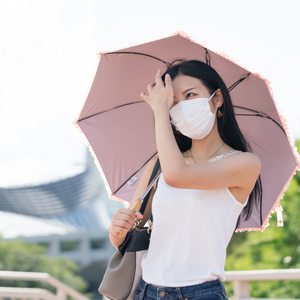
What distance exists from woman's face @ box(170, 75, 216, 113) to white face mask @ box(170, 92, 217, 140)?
1.1 inches

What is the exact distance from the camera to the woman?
147 cm

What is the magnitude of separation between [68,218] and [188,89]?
35.0m

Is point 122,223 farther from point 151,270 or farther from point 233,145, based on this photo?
point 233,145

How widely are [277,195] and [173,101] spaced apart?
987mm

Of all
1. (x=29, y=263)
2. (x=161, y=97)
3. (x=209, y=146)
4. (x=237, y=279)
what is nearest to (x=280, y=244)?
(x=237, y=279)

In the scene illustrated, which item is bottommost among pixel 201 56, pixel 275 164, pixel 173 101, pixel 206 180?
pixel 206 180

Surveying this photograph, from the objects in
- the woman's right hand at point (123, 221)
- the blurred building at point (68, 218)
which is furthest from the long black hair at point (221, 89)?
the blurred building at point (68, 218)

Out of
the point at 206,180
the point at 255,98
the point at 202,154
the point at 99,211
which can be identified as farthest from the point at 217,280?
the point at 99,211

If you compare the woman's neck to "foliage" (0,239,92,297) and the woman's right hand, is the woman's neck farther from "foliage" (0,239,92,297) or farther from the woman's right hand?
"foliage" (0,239,92,297)

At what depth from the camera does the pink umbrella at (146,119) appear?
211 centimetres

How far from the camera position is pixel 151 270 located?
1.57m

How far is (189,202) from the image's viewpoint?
1.56m

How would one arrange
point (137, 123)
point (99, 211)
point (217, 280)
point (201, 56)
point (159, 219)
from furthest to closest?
point (99, 211)
point (137, 123)
point (201, 56)
point (159, 219)
point (217, 280)

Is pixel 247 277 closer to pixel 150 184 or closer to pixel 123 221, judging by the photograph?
pixel 150 184
